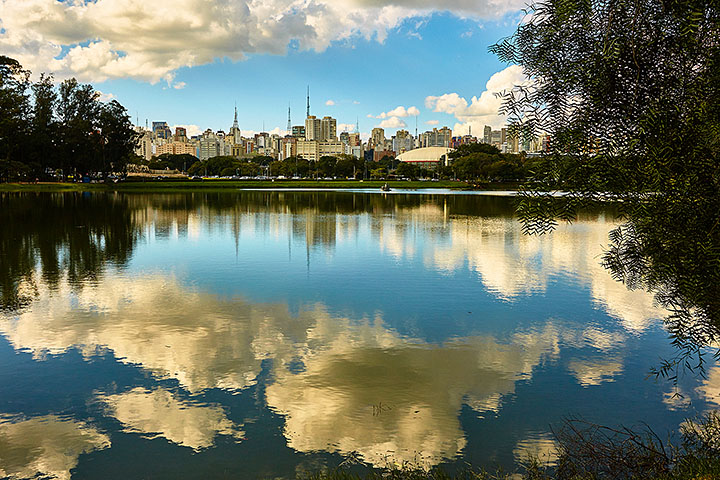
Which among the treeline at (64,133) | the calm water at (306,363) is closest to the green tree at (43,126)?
the treeline at (64,133)

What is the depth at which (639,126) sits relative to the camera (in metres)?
9.09

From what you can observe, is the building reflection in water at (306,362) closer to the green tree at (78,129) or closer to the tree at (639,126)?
the tree at (639,126)

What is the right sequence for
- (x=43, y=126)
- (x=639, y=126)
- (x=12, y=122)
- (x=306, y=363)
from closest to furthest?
(x=639, y=126) < (x=306, y=363) < (x=12, y=122) < (x=43, y=126)

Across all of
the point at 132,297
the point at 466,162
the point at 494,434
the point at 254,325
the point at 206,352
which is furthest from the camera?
the point at 466,162

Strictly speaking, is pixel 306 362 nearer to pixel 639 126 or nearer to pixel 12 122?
pixel 639 126

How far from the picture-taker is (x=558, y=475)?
8.58 metres

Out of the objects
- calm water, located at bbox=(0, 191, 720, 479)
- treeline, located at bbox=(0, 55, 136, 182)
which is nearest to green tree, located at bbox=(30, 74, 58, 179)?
treeline, located at bbox=(0, 55, 136, 182)

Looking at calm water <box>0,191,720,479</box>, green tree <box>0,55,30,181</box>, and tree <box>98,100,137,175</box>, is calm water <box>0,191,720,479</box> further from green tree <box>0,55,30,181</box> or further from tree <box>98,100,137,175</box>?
tree <box>98,100,137,175</box>

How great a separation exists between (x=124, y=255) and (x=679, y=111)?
2667 centimetres

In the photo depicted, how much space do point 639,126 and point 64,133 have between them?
136017 millimetres

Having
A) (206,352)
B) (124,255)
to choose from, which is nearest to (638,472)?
(206,352)

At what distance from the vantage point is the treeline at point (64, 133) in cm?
10669

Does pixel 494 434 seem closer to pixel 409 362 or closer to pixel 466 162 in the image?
pixel 409 362

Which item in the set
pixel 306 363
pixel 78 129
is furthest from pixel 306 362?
pixel 78 129
